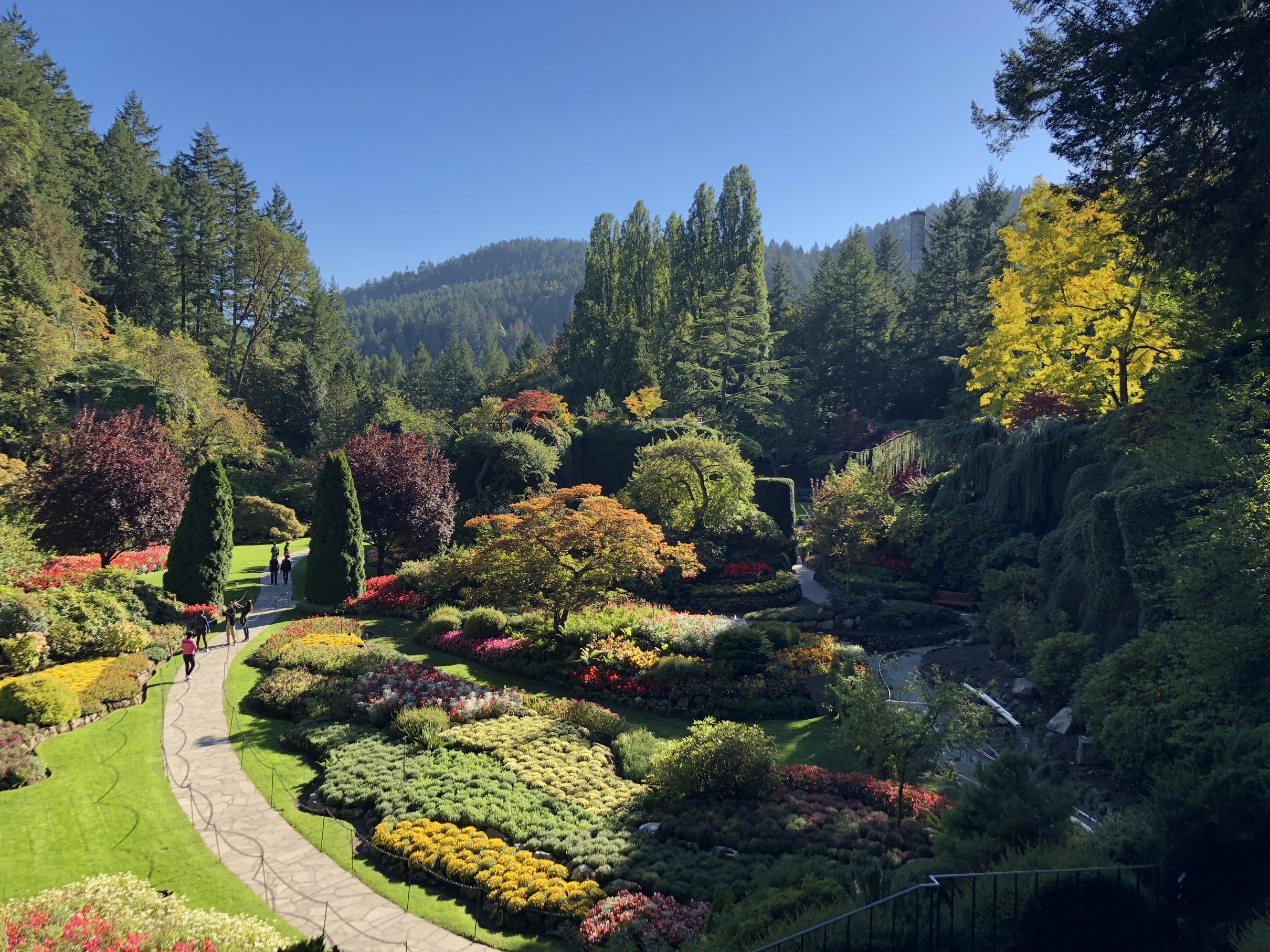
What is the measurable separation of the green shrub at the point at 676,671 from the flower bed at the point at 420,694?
11.1ft

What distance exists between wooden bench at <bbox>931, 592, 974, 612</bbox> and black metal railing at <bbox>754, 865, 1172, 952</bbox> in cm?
1956

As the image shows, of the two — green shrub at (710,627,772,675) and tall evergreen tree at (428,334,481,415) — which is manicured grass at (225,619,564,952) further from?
tall evergreen tree at (428,334,481,415)

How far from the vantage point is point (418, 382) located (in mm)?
76062

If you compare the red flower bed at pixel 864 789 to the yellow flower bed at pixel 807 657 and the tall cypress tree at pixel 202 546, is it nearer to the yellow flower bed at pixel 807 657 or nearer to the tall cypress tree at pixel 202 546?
the yellow flower bed at pixel 807 657

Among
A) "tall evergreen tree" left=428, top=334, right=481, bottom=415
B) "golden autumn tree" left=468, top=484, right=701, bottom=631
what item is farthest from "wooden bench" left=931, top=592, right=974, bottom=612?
"tall evergreen tree" left=428, top=334, right=481, bottom=415

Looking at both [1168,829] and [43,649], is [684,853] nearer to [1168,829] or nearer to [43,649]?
[1168,829]

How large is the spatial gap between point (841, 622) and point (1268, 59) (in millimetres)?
16681

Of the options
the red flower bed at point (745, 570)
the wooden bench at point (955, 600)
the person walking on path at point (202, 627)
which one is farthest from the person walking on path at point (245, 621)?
the wooden bench at point (955, 600)

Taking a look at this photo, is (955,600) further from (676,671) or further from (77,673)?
(77,673)

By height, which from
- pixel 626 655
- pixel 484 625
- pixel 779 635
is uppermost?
pixel 484 625

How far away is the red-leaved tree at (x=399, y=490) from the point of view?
2420 centimetres

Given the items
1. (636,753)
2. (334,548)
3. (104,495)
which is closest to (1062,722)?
(636,753)

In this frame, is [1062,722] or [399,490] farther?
[399,490]

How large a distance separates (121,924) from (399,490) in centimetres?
1830
